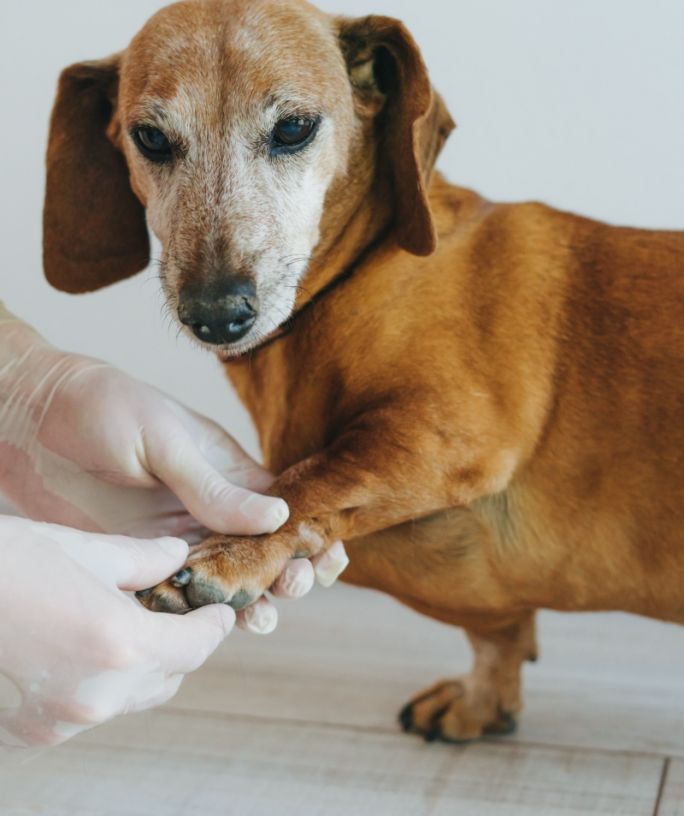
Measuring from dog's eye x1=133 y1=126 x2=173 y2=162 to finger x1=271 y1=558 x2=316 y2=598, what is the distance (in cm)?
47

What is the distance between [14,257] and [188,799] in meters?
1.13

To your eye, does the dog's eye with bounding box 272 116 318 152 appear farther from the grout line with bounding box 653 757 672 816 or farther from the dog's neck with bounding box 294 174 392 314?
the grout line with bounding box 653 757 672 816

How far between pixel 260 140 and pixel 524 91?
81 centimetres

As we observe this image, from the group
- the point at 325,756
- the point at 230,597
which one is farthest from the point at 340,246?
the point at 325,756

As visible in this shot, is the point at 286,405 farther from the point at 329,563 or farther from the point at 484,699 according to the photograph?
the point at 484,699

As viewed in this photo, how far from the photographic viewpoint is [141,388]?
1402 mm

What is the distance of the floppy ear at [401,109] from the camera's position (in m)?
1.32

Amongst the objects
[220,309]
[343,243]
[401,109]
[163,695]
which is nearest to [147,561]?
[163,695]

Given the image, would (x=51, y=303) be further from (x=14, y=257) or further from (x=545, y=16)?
(x=545, y=16)

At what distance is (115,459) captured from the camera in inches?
53.6

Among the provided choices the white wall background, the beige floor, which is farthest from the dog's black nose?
the white wall background

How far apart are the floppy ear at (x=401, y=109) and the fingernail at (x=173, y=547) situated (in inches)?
16.8

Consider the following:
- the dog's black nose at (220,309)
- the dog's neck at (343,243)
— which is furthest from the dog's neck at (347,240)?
the dog's black nose at (220,309)

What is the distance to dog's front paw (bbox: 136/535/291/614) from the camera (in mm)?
1166
